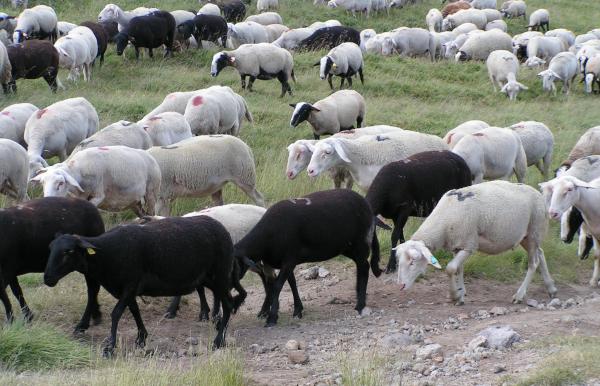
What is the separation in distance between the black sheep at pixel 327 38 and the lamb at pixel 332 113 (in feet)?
30.6

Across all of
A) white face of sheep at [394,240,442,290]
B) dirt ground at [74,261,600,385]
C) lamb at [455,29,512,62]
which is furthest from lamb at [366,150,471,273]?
lamb at [455,29,512,62]

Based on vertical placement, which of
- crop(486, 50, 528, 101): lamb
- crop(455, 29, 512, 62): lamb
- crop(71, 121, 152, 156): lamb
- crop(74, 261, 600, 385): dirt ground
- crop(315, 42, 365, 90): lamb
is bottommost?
crop(455, 29, 512, 62): lamb

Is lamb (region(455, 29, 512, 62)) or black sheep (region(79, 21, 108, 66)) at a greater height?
black sheep (region(79, 21, 108, 66))

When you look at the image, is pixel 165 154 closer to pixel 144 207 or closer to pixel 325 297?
pixel 144 207

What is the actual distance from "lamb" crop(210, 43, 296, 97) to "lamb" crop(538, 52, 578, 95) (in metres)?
7.35

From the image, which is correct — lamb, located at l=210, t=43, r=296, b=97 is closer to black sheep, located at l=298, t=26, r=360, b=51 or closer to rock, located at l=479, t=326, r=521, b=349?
black sheep, located at l=298, t=26, r=360, b=51

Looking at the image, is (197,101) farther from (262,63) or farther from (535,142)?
(262,63)

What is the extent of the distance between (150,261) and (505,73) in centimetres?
1750

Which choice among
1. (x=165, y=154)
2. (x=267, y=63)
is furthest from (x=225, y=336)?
(x=267, y=63)

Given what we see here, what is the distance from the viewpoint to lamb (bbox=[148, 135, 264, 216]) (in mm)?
12539

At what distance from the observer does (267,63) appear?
70.9ft

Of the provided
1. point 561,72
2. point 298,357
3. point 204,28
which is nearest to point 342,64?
point 204,28

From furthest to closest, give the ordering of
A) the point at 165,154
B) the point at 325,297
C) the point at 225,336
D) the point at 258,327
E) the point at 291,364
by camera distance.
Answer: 1. the point at 165,154
2. the point at 325,297
3. the point at 258,327
4. the point at 225,336
5. the point at 291,364

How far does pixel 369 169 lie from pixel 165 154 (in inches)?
108
